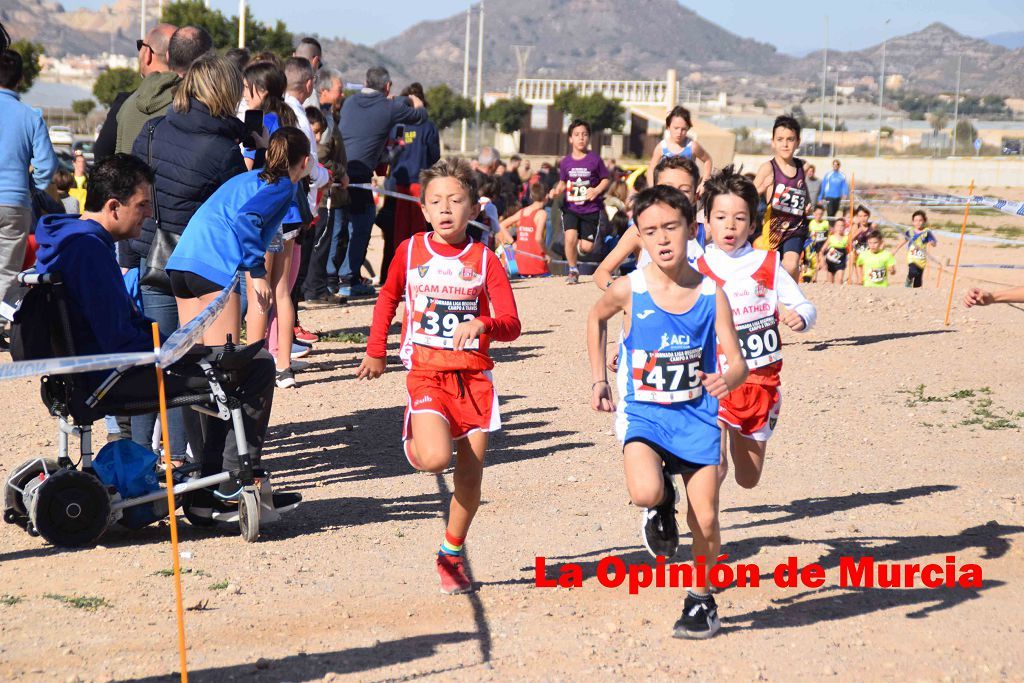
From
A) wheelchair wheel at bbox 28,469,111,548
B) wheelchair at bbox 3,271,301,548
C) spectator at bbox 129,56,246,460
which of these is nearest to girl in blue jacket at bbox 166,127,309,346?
spectator at bbox 129,56,246,460

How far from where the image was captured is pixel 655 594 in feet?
18.2

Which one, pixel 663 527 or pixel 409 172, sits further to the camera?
pixel 409 172

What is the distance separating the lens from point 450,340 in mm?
5555

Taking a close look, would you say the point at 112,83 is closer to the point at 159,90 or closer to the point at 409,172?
the point at 409,172

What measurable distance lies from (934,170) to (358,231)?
58.7 m

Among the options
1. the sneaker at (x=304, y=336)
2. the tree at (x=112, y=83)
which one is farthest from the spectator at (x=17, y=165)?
the tree at (x=112, y=83)

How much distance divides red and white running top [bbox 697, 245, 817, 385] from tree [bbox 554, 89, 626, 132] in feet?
335

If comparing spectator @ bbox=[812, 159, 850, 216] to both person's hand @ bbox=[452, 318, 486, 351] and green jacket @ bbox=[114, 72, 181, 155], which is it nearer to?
green jacket @ bbox=[114, 72, 181, 155]

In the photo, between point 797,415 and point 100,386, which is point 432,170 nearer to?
point 100,386

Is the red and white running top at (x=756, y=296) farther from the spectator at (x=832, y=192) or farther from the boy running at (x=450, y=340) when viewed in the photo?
the spectator at (x=832, y=192)

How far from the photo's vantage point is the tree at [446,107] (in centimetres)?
10562

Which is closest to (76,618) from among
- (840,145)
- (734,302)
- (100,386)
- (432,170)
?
(100,386)

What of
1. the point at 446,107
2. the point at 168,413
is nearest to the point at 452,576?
the point at 168,413

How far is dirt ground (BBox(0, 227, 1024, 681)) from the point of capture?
476 centimetres
